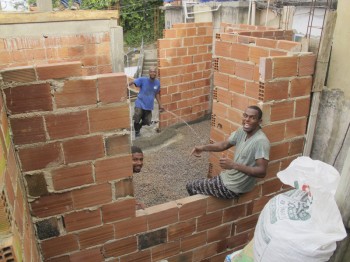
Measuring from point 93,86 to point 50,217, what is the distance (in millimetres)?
1076

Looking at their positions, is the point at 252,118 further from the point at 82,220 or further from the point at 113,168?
the point at 82,220

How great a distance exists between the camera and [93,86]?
2.31 m

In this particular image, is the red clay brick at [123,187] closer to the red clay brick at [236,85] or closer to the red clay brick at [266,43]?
the red clay brick at [236,85]

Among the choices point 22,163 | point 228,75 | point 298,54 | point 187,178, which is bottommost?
point 187,178

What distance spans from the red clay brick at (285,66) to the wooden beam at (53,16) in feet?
10.4

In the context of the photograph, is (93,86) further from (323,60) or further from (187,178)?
(187,178)

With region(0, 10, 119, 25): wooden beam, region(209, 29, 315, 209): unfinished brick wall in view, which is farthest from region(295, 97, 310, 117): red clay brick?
region(0, 10, 119, 25): wooden beam

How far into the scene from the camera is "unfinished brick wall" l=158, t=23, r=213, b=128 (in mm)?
7582

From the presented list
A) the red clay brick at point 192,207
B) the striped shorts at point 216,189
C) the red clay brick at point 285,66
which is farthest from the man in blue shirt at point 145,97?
the red clay brick at point 192,207

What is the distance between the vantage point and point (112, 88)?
2375 mm

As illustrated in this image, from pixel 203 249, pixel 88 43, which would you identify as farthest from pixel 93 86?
pixel 88 43

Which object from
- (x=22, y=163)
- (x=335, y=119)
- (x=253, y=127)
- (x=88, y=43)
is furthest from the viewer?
(x=88, y=43)

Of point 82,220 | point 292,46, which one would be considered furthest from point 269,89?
point 82,220

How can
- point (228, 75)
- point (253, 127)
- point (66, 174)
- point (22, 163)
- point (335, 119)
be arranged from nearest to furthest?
point (22, 163) < point (66, 174) < point (253, 127) < point (335, 119) < point (228, 75)
